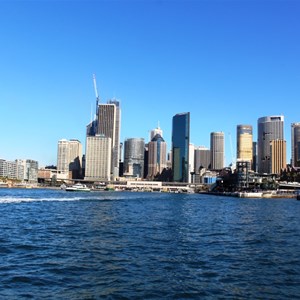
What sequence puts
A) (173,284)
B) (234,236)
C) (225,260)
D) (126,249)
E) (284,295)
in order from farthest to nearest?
(234,236) < (126,249) < (225,260) < (173,284) < (284,295)

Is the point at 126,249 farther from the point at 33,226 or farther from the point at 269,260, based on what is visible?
the point at 33,226

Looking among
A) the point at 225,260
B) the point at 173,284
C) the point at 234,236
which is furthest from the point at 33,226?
the point at 173,284

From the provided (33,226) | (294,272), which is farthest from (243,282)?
(33,226)

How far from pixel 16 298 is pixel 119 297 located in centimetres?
467

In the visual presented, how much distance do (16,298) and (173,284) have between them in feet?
26.1

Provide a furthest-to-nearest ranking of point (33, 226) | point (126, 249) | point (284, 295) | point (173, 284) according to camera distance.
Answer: point (33, 226) < point (126, 249) < point (173, 284) < point (284, 295)

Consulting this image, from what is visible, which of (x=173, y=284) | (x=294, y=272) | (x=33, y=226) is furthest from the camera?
(x=33, y=226)

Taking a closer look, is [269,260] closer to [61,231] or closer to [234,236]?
[234,236]

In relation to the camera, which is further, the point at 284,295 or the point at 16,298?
the point at 284,295

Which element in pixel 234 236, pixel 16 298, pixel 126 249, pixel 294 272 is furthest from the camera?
pixel 234 236

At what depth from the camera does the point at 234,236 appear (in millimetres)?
41656

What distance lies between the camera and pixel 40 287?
20.4 m

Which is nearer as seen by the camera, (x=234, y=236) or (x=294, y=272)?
(x=294, y=272)

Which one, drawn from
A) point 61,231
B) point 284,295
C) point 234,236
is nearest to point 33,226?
point 61,231
